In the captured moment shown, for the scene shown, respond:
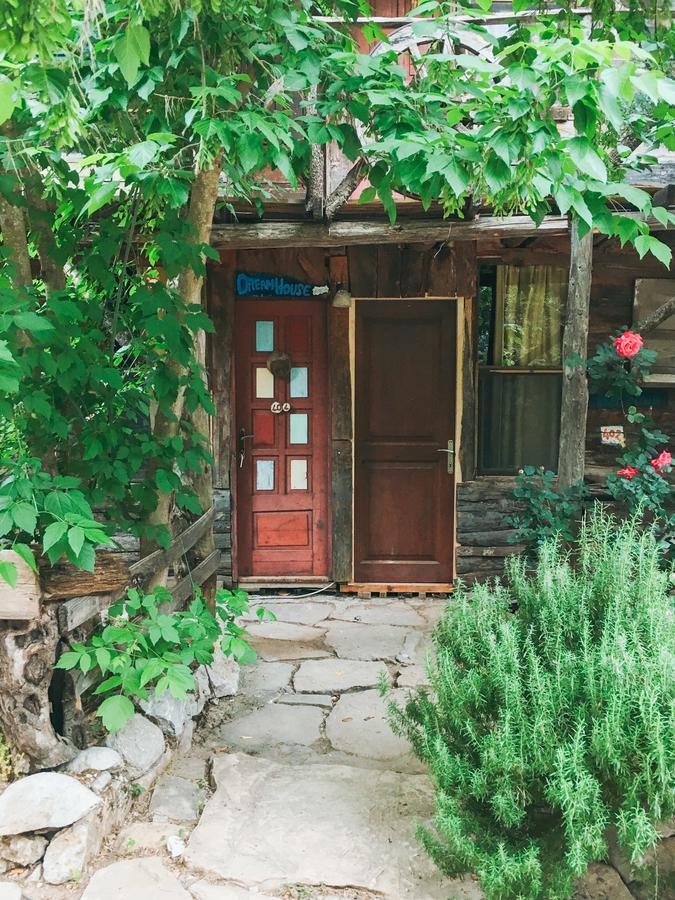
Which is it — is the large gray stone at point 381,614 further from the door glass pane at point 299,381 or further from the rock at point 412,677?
the door glass pane at point 299,381

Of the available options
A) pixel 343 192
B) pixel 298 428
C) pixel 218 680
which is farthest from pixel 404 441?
pixel 218 680

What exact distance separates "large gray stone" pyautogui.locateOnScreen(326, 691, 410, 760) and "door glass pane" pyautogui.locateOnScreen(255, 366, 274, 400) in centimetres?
266

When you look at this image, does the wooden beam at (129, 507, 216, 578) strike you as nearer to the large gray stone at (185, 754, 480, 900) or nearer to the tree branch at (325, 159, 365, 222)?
the large gray stone at (185, 754, 480, 900)

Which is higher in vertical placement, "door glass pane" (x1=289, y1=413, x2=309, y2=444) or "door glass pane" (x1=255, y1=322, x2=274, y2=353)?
"door glass pane" (x1=255, y1=322, x2=274, y2=353)

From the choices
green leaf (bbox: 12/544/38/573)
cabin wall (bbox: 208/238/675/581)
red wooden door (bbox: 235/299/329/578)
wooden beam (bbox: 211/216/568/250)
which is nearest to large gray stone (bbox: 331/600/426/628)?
cabin wall (bbox: 208/238/675/581)

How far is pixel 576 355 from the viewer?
4.70 m

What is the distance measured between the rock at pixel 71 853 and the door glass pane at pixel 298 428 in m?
3.73

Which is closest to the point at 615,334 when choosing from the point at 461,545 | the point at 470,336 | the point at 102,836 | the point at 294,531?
the point at 470,336

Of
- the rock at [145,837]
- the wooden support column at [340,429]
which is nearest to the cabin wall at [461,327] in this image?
the wooden support column at [340,429]

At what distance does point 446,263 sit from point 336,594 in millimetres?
2711

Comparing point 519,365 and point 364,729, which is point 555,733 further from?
point 519,365

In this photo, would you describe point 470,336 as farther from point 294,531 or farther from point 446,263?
point 294,531

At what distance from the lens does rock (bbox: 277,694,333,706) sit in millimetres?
3986

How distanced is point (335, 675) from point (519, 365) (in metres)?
2.85
